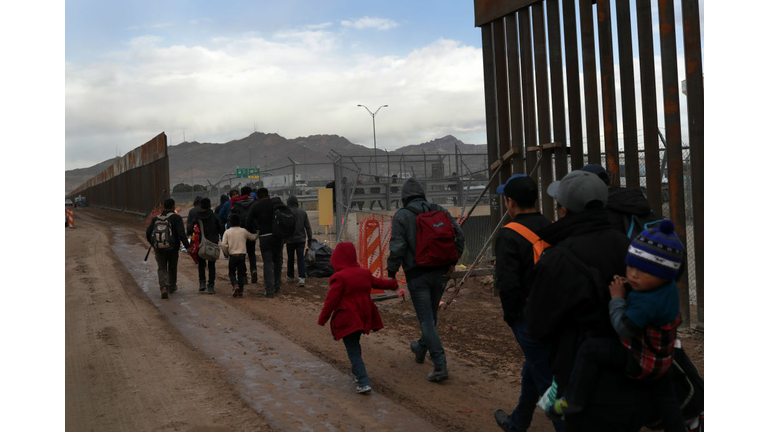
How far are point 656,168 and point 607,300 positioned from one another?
551cm

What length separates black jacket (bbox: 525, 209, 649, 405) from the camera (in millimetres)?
2953

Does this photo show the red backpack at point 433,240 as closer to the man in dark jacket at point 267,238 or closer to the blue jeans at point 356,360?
→ the blue jeans at point 356,360

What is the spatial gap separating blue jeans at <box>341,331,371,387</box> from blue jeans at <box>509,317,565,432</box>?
1.68m

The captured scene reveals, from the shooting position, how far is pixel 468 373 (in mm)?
6504

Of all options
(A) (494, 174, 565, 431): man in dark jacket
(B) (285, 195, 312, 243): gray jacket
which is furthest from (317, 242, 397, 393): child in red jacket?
(B) (285, 195, 312, 243): gray jacket

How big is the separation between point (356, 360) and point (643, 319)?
3500mm

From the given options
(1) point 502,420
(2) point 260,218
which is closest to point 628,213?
(1) point 502,420

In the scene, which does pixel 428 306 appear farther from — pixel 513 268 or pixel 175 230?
pixel 175 230

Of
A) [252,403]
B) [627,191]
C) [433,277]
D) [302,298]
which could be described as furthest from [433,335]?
[302,298]

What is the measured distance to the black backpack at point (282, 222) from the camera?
38.9ft

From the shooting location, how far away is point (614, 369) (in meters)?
2.95

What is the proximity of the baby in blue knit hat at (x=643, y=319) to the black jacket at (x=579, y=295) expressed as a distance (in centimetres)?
8

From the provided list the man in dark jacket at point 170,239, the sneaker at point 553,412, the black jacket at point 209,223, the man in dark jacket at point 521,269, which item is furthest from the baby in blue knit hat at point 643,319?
the black jacket at point 209,223

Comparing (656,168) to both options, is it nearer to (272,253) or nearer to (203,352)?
(203,352)
